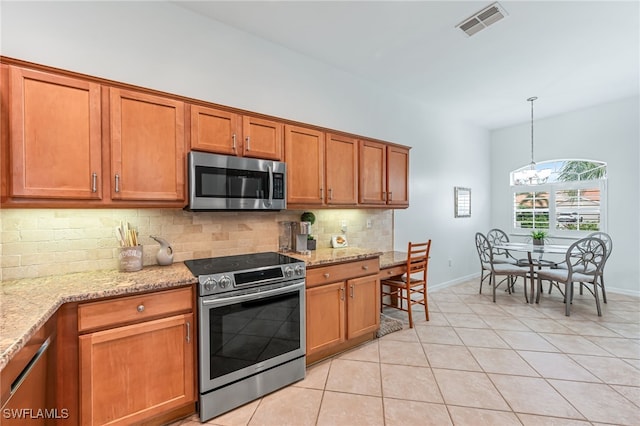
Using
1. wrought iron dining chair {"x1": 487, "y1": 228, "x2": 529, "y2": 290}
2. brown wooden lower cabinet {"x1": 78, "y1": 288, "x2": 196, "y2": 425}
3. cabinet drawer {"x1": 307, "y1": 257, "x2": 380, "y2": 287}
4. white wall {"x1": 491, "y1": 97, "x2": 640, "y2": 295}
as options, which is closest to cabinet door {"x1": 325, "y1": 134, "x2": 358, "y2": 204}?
cabinet drawer {"x1": 307, "y1": 257, "x2": 380, "y2": 287}

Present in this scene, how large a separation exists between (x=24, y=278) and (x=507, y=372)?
3658 millimetres

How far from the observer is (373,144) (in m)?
3.40

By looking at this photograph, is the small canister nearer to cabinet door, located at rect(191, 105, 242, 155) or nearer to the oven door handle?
the oven door handle

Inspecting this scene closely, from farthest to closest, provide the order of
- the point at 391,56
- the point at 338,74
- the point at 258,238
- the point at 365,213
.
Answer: the point at 365,213 < the point at 338,74 < the point at 391,56 < the point at 258,238

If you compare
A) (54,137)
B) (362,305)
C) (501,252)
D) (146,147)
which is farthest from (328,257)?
(501,252)

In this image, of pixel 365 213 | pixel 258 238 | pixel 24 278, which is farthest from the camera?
pixel 365 213

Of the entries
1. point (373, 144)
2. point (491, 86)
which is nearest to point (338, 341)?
point (373, 144)

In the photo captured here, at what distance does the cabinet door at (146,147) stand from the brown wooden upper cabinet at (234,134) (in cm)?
13

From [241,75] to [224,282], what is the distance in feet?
6.48

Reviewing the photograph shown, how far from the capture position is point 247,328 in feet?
6.63

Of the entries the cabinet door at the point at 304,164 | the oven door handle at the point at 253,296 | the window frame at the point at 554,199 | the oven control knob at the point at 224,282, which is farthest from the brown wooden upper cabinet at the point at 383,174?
the window frame at the point at 554,199

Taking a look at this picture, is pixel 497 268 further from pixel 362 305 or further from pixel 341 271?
pixel 341 271

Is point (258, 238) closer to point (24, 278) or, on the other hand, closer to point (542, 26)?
point (24, 278)

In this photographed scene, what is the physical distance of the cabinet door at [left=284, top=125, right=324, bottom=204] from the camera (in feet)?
8.84
